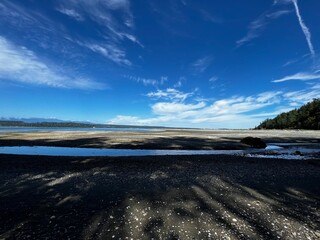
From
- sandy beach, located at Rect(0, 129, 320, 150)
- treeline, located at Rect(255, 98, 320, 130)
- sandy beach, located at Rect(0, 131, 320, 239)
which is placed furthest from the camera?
treeline, located at Rect(255, 98, 320, 130)


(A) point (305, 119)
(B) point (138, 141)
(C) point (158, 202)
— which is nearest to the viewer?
(C) point (158, 202)

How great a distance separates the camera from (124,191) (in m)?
12.0

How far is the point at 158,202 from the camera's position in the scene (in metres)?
10.5

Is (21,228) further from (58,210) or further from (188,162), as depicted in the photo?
(188,162)

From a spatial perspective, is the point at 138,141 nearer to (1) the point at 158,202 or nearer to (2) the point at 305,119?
(1) the point at 158,202

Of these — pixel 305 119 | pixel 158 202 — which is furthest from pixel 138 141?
pixel 305 119

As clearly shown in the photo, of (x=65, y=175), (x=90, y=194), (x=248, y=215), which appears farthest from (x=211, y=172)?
(x=65, y=175)

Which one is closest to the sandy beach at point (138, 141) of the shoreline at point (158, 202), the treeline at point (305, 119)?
the shoreline at point (158, 202)

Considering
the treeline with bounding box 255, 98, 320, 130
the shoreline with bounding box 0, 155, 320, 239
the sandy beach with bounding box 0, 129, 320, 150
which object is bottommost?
the shoreline with bounding box 0, 155, 320, 239

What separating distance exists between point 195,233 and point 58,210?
5.58m

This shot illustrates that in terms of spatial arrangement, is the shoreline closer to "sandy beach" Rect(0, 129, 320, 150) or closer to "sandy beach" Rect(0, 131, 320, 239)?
"sandy beach" Rect(0, 131, 320, 239)

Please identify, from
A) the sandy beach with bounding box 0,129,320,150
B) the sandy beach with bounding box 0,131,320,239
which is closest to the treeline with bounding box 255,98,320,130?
the sandy beach with bounding box 0,129,320,150

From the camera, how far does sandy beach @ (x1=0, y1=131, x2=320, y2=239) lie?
7867 millimetres

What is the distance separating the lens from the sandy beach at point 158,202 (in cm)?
787
